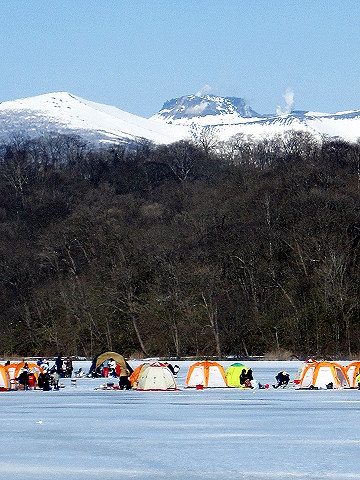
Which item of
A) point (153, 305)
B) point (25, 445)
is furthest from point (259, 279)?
point (25, 445)

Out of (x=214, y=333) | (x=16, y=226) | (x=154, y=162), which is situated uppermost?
(x=154, y=162)

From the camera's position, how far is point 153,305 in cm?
9125

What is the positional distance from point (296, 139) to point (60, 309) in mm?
73151

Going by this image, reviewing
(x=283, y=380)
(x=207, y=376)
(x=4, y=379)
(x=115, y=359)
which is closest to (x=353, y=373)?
(x=283, y=380)

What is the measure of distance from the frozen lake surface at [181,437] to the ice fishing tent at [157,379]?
464cm

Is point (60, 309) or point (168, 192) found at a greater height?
point (168, 192)

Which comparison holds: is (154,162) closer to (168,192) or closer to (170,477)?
(168,192)

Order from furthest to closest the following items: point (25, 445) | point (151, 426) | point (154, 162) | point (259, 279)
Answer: point (154, 162)
point (259, 279)
point (151, 426)
point (25, 445)

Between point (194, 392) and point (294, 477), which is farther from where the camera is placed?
point (194, 392)

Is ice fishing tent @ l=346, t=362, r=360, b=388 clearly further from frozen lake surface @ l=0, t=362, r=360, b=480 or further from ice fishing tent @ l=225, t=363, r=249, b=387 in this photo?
frozen lake surface @ l=0, t=362, r=360, b=480

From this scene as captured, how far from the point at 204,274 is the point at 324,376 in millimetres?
45292

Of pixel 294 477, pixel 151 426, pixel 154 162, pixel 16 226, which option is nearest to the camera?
pixel 294 477

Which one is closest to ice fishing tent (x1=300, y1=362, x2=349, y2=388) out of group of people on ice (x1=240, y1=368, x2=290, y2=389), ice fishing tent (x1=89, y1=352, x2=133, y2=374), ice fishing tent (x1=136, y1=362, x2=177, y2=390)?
group of people on ice (x1=240, y1=368, x2=290, y2=389)

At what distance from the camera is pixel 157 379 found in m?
44.7
